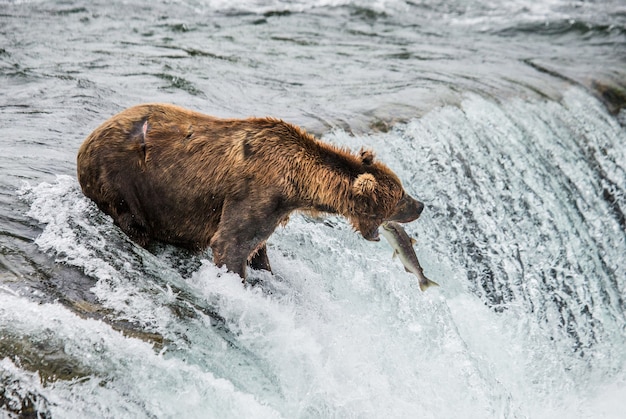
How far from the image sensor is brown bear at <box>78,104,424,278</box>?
4.07 metres

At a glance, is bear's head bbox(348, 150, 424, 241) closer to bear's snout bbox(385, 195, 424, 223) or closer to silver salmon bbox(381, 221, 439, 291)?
bear's snout bbox(385, 195, 424, 223)

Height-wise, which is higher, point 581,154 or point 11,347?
point 11,347

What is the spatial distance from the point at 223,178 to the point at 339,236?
130 cm

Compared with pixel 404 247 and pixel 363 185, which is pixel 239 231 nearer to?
pixel 363 185

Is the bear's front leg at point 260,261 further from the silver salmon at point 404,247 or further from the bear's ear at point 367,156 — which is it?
the bear's ear at point 367,156

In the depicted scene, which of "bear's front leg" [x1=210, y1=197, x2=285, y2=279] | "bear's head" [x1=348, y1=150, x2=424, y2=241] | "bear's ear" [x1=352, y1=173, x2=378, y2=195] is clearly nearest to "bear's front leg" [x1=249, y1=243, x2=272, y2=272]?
"bear's front leg" [x1=210, y1=197, x2=285, y2=279]

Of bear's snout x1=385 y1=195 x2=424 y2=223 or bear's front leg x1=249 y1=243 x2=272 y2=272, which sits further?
bear's front leg x1=249 y1=243 x2=272 y2=272

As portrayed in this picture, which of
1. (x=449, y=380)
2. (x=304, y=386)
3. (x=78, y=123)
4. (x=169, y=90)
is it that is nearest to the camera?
(x=304, y=386)

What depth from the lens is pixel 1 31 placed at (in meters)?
8.43

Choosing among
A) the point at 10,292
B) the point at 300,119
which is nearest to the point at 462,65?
the point at 300,119

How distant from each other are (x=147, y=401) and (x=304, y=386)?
902 millimetres

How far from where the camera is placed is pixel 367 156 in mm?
4156

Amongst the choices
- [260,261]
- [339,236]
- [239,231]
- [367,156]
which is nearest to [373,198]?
[367,156]

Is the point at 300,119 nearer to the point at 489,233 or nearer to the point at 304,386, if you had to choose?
the point at 489,233
